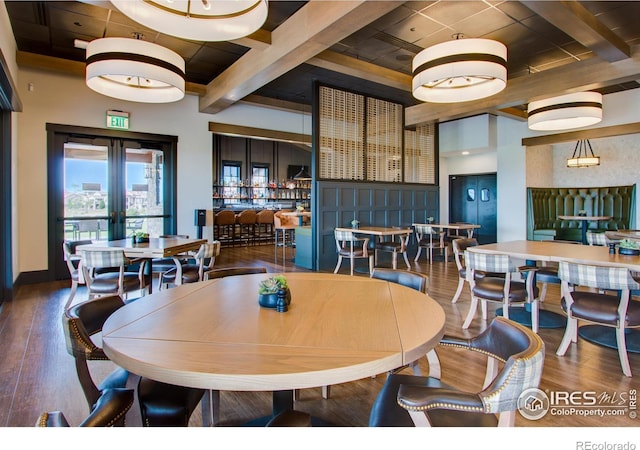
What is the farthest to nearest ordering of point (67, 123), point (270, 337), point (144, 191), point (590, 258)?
point (144, 191) < point (67, 123) < point (590, 258) < point (270, 337)

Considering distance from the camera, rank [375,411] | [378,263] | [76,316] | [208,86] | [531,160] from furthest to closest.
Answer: [531,160], [378,263], [208,86], [76,316], [375,411]

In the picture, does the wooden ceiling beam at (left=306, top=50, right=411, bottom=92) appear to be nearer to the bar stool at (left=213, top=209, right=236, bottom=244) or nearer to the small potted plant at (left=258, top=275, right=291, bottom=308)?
the small potted plant at (left=258, top=275, right=291, bottom=308)

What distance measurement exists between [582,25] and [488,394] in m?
4.86

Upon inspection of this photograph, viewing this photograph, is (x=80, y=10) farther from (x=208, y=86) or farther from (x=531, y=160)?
(x=531, y=160)

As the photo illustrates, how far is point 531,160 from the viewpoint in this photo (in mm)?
9812

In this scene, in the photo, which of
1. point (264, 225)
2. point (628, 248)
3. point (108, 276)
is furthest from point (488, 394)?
point (264, 225)

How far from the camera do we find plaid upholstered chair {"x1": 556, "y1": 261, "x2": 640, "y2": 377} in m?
2.71

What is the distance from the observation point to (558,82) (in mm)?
6039

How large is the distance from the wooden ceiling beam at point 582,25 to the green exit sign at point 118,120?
6.37m

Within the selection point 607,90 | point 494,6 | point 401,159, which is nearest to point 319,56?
point 494,6

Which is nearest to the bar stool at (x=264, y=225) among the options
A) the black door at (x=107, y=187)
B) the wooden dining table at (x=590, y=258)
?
the black door at (x=107, y=187)

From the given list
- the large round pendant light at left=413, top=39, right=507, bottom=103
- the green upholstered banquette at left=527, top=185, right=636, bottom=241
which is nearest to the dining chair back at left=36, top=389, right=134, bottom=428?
the large round pendant light at left=413, top=39, right=507, bottom=103

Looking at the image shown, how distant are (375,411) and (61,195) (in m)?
6.85

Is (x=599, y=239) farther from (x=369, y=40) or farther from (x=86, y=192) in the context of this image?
(x=86, y=192)
